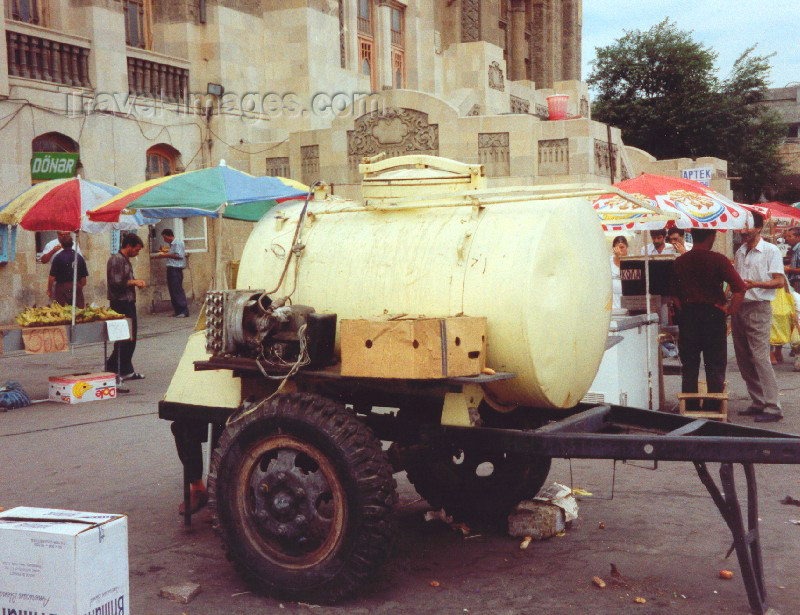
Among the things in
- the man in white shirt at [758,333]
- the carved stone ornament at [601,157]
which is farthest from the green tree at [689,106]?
the man in white shirt at [758,333]

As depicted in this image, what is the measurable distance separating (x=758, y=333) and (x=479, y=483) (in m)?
4.75

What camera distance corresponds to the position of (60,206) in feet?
35.6

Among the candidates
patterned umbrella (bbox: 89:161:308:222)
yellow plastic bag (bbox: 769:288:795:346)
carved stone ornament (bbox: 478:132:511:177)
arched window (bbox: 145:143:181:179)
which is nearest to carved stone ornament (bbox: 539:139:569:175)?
carved stone ornament (bbox: 478:132:511:177)

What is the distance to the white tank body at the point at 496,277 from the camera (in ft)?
14.1

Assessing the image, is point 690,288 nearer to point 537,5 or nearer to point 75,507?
point 75,507

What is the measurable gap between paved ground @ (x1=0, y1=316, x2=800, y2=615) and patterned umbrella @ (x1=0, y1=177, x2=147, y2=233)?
11.2 feet

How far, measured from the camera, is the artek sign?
1681cm

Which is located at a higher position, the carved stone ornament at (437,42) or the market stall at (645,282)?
the carved stone ornament at (437,42)

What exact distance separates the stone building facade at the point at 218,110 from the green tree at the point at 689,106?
15.2 metres

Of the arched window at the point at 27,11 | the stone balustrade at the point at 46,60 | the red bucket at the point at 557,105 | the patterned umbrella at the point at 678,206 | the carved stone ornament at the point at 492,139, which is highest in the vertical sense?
the arched window at the point at 27,11

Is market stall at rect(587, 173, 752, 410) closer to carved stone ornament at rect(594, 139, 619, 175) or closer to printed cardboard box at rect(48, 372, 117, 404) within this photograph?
printed cardboard box at rect(48, 372, 117, 404)

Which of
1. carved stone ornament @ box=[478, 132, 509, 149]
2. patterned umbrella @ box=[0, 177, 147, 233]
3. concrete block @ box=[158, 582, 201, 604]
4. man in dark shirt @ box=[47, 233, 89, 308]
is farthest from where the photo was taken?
carved stone ornament @ box=[478, 132, 509, 149]

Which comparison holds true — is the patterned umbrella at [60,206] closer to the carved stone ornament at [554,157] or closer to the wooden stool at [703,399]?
the wooden stool at [703,399]

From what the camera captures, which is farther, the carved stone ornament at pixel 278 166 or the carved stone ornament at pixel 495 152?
the carved stone ornament at pixel 278 166
